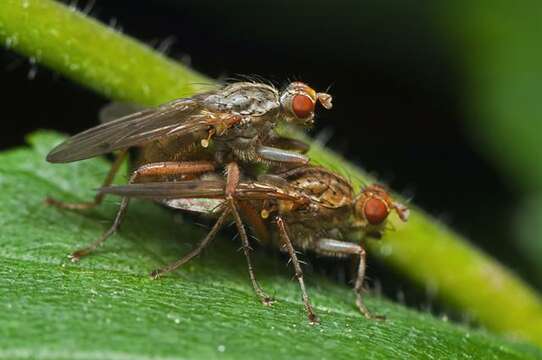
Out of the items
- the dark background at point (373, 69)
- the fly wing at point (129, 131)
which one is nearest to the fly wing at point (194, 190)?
the fly wing at point (129, 131)

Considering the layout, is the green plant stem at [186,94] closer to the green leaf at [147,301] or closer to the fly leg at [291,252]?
the green leaf at [147,301]

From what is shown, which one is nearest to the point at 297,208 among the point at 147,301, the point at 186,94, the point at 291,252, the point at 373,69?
the point at 291,252

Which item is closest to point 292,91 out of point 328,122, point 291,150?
point 291,150

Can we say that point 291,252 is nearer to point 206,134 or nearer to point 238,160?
point 238,160

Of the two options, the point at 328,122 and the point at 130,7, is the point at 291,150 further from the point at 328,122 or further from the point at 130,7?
the point at 130,7

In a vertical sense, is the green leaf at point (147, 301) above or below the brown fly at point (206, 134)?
below

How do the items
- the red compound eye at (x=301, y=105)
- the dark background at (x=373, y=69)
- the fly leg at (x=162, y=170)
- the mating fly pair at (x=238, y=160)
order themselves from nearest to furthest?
the mating fly pair at (x=238, y=160) → the fly leg at (x=162, y=170) → the red compound eye at (x=301, y=105) → the dark background at (x=373, y=69)

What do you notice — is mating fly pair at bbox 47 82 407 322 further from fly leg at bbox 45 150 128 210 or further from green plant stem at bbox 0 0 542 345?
green plant stem at bbox 0 0 542 345

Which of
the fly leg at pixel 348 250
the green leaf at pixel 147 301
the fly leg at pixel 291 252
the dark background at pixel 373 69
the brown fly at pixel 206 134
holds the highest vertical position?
the dark background at pixel 373 69
